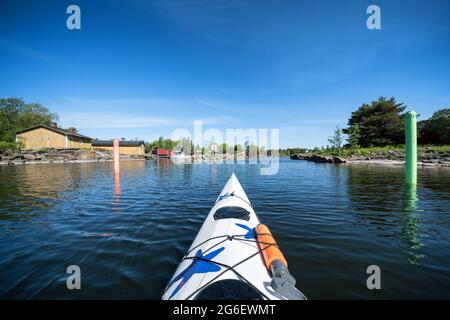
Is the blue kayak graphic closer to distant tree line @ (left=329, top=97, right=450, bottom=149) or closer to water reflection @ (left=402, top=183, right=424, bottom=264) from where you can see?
water reflection @ (left=402, top=183, right=424, bottom=264)

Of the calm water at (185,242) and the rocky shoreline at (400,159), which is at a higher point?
the rocky shoreline at (400,159)

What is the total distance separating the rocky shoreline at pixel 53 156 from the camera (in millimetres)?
37188

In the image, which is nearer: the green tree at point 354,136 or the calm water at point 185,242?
the calm water at point 185,242

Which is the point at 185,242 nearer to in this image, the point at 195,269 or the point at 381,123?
the point at 195,269

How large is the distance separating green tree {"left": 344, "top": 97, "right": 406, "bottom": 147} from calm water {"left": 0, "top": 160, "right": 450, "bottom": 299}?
148 feet

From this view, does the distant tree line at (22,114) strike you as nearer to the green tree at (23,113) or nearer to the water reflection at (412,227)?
the green tree at (23,113)

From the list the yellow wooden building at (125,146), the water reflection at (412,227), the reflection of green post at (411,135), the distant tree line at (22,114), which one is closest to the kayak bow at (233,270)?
the water reflection at (412,227)

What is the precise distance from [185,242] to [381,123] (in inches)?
2325

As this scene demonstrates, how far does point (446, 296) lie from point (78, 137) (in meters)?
69.6

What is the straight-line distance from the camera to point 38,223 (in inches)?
283

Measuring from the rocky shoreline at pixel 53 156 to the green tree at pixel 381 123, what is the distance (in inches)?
2552


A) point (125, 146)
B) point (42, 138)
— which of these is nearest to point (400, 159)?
point (125, 146)

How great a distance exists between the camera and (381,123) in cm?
4881
